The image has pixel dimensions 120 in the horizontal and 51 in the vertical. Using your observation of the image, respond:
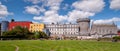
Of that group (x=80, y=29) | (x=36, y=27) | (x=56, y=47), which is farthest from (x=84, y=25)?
(x=56, y=47)

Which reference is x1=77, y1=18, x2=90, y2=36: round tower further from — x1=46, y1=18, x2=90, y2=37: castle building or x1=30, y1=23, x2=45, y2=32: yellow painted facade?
x1=30, y1=23, x2=45, y2=32: yellow painted facade

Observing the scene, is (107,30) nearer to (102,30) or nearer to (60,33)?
(102,30)

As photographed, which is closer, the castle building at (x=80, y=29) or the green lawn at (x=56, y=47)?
the green lawn at (x=56, y=47)

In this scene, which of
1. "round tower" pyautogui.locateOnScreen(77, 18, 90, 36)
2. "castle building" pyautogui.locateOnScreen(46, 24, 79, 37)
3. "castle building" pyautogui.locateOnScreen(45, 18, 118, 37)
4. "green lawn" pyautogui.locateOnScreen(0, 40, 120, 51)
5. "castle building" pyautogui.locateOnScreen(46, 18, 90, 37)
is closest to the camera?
"green lawn" pyautogui.locateOnScreen(0, 40, 120, 51)

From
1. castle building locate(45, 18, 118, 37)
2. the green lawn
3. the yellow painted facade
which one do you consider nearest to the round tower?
castle building locate(45, 18, 118, 37)

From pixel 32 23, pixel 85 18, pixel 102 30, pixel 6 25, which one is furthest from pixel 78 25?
pixel 6 25

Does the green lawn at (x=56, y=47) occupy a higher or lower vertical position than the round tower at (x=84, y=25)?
lower

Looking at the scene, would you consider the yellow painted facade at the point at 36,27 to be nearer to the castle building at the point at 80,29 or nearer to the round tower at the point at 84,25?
the castle building at the point at 80,29

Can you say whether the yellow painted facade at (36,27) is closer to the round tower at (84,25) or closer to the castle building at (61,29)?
the castle building at (61,29)

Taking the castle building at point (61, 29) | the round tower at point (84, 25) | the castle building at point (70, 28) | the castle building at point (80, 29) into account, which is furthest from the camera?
the castle building at point (61, 29)

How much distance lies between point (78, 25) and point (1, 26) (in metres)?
64.0

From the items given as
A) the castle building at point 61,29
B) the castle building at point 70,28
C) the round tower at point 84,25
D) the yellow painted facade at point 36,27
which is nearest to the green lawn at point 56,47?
the round tower at point 84,25

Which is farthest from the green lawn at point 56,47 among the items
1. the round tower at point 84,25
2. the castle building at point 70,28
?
the castle building at point 70,28

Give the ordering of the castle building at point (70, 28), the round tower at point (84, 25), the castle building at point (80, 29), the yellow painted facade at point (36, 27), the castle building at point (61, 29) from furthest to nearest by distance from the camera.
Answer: the yellow painted facade at point (36, 27) < the castle building at point (61, 29) < the castle building at point (70, 28) < the round tower at point (84, 25) < the castle building at point (80, 29)
